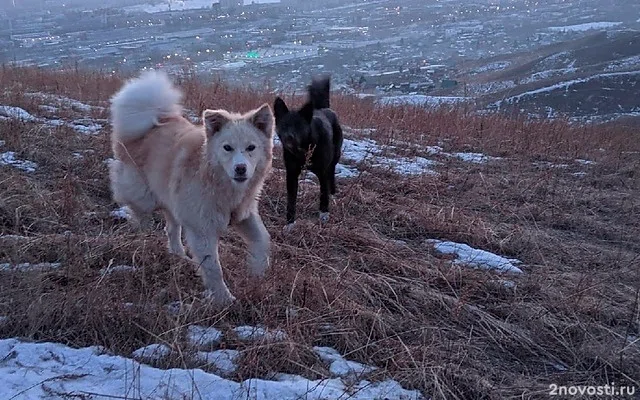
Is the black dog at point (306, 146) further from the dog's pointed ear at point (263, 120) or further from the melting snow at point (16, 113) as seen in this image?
the melting snow at point (16, 113)

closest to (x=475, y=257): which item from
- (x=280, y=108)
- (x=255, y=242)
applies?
(x=255, y=242)

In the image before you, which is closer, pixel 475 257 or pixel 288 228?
pixel 475 257

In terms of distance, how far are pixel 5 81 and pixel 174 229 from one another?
6.83 meters

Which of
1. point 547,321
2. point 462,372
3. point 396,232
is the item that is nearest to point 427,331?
point 462,372

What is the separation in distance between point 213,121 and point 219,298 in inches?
41.0

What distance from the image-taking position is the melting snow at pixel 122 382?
1.96m

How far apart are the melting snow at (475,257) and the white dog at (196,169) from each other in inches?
50.9

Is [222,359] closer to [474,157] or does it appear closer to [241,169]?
[241,169]

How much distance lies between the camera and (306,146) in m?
4.72

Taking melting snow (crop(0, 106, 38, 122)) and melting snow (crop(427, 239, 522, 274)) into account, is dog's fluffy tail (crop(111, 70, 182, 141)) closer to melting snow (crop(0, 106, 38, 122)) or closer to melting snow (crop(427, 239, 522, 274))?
melting snow (crop(427, 239, 522, 274))

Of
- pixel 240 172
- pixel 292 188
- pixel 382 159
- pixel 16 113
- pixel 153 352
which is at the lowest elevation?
pixel 382 159

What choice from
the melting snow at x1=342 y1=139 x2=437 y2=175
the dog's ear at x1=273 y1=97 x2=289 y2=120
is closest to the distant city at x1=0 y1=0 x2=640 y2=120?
the melting snow at x1=342 y1=139 x2=437 y2=175

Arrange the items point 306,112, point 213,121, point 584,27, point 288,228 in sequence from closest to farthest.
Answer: point 213,121 < point 288,228 < point 306,112 < point 584,27

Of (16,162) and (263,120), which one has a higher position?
(263,120)
